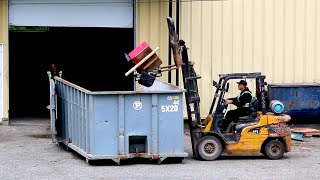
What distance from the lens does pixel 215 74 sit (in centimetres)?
2164

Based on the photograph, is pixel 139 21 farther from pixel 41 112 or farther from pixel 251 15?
pixel 41 112

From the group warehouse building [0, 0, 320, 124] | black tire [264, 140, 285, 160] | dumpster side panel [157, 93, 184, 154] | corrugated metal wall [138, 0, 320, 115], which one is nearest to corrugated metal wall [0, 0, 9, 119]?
warehouse building [0, 0, 320, 124]

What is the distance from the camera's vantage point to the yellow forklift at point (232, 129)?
15180 mm

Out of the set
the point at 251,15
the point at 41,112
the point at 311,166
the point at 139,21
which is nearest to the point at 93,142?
the point at 311,166

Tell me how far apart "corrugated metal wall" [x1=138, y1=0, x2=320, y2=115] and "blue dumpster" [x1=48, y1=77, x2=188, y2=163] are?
692 cm

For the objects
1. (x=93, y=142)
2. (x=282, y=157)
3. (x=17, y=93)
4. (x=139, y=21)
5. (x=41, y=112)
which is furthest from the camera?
(x=17, y=93)

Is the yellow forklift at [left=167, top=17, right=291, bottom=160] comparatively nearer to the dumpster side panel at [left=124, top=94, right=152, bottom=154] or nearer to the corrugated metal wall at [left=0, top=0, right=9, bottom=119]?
the dumpster side panel at [left=124, top=94, right=152, bottom=154]

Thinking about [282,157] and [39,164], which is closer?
[39,164]

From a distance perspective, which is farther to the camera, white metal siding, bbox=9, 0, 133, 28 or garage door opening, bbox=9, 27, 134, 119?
garage door opening, bbox=9, 27, 134, 119

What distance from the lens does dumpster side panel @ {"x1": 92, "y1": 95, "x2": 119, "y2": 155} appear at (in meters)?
14.3

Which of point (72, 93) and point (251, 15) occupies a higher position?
point (251, 15)

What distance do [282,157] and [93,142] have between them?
4.30 metres

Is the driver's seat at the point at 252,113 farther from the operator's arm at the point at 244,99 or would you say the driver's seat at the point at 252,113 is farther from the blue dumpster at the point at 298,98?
the blue dumpster at the point at 298,98

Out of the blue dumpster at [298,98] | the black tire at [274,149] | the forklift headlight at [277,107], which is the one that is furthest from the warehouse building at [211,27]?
the black tire at [274,149]
